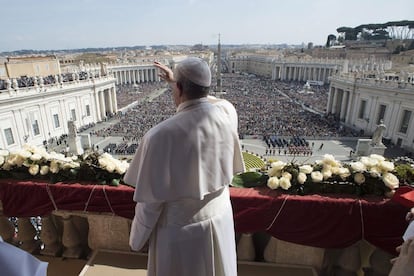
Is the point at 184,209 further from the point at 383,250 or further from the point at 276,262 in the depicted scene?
the point at 383,250

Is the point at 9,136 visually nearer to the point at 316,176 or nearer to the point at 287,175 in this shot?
the point at 287,175

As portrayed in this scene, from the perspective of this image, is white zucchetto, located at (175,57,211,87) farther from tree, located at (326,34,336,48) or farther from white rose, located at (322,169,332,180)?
tree, located at (326,34,336,48)

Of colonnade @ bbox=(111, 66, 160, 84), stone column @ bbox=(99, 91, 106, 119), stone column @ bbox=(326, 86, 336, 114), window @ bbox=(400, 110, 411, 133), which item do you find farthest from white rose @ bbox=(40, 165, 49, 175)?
colonnade @ bbox=(111, 66, 160, 84)

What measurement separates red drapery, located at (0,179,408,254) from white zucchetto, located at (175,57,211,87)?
5.65ft

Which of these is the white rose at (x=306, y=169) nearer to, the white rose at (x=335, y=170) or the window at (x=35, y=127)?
the white rose at (x=335, y=170)

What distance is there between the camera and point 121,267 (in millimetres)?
3490

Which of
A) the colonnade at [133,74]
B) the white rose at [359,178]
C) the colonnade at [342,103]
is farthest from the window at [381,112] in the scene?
the colonnade at [133,74]

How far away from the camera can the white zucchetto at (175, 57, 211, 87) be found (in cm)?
177

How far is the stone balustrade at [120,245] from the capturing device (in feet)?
10.6

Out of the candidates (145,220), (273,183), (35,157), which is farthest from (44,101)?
(145,220)

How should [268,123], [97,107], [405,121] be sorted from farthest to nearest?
[97,107] → [268,123] → [405,121]

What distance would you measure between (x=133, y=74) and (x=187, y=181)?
3551 inches

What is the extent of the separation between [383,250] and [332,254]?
0.63 meters

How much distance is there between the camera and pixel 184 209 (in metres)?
1.98
